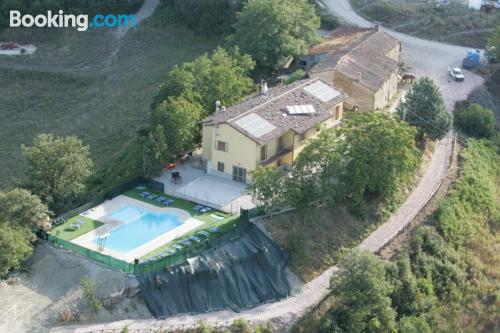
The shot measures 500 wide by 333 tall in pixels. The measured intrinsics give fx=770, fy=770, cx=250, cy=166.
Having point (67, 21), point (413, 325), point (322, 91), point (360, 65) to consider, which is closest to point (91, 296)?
point (413, 325)

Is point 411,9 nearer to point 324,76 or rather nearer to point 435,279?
point 324,76

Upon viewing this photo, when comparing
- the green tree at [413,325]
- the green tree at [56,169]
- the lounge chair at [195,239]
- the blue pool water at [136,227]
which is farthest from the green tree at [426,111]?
the green tree at [56,169]

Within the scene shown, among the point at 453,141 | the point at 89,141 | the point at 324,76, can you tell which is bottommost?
the point at 89,141

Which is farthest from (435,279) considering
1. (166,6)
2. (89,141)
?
(166,6)

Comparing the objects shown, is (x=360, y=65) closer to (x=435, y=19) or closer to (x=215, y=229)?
(x=215, y=229)

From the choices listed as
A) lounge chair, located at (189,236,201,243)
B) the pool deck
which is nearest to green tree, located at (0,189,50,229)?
the pool deck

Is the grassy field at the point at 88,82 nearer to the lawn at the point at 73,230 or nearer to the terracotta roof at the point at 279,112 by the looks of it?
the terracotta roof at the point at 279,112
